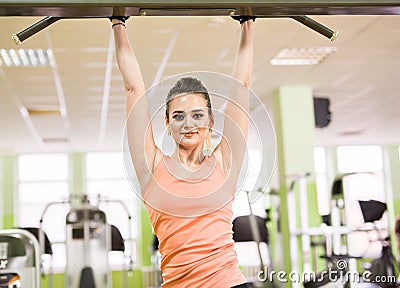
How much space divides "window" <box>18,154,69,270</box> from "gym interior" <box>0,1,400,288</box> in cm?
2

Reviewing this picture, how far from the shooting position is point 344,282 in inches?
193

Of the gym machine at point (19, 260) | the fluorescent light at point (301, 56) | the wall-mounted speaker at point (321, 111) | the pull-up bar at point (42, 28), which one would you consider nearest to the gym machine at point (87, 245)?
the gym machine at point (19, 260)

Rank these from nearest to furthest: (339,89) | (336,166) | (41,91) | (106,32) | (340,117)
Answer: (106,32) → (41,91) → (339,89) → (340,117) → (336,166)

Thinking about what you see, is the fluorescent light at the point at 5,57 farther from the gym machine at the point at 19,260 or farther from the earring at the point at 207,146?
the earring at the point at 207,146

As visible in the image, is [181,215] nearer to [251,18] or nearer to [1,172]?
[251,18]

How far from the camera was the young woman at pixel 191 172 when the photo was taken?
1328 mm

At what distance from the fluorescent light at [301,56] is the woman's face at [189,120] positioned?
290 cm

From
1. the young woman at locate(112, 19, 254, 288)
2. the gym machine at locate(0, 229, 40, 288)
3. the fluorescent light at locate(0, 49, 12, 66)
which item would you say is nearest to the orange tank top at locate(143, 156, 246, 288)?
the young woman at locate(112, 19, 254, 288)

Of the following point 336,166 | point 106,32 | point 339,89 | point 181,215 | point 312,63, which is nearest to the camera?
point 181,215

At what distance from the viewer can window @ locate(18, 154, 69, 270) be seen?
681cm

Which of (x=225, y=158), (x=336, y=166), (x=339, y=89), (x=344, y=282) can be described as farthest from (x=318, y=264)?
(x=225, y=158)

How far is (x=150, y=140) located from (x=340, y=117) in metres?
5.17

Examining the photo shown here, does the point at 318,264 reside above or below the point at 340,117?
below

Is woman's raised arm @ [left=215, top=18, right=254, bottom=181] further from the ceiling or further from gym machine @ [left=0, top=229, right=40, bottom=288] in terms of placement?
gym machine @ [left=0, top=229, right=40, bottom=288]
